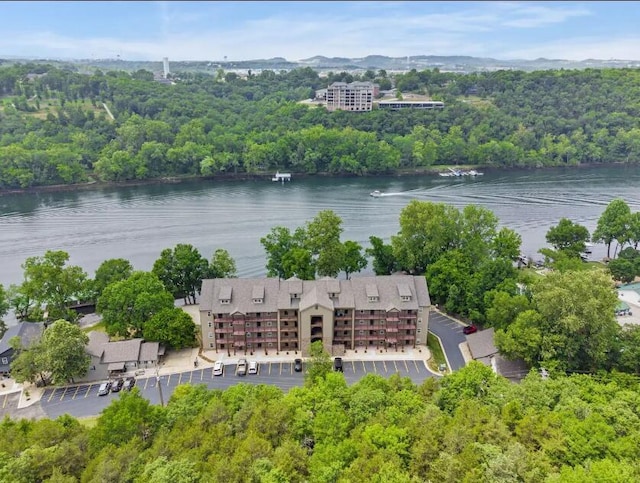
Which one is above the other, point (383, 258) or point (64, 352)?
point (383, 258)

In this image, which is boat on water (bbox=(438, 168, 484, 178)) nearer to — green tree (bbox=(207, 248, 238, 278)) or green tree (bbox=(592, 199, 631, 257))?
Answer: green tree (bbox=(592, 199, 631, 257))

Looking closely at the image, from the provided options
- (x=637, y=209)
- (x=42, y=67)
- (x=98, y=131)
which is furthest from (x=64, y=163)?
(x=637, y=209)

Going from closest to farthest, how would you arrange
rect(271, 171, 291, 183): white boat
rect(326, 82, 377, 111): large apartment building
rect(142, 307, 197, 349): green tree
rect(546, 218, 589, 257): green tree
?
rect(142, 307, 197, 349): green tree
rect(546, 218, 589, 257): green tree
rect(271, 171, 291, 183): white boat
rect(326, 82, 377, 111): large apartment building

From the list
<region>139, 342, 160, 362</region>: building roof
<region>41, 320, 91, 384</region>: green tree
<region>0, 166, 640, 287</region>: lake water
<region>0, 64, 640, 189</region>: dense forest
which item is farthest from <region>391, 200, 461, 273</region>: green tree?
<region>0, 64, 640, 189</region>: dense forest

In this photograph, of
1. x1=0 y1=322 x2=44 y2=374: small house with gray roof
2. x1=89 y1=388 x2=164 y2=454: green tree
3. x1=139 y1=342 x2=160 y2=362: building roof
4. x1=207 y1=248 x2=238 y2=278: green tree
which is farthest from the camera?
x1=207 y1=248 x2=238 y2=278: green tree

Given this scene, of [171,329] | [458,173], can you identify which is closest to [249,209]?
[171,329]

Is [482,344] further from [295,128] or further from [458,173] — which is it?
[295,128]

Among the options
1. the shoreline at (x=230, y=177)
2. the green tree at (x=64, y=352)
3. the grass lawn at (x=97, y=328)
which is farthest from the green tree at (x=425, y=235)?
the shoreline at (x=230, y=177)
